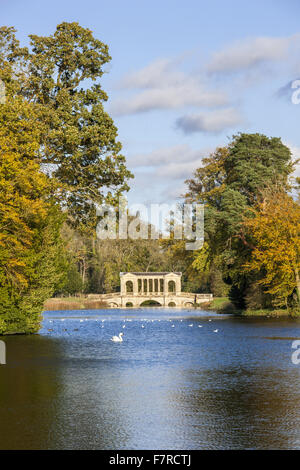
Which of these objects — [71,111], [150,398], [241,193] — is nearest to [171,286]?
[241,193]

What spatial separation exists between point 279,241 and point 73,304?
192 ft

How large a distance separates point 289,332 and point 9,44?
82.7 feet

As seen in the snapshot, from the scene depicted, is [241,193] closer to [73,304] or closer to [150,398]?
[150,398]

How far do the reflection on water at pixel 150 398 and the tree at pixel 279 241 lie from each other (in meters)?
24.0

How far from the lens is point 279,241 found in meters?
53.6

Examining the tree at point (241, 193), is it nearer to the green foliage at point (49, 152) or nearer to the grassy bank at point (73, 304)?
the green foliage at point (49, 152)

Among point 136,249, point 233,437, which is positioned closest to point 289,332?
point 233,437

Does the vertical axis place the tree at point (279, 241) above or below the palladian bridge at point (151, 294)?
above

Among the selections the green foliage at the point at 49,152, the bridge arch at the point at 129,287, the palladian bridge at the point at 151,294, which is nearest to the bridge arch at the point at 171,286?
the palladian bridge at the point at 151,294

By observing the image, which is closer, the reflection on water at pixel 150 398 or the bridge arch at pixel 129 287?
the reflection on water at pixel 150 398

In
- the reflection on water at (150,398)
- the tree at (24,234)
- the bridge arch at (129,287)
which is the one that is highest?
the tree at (24,234)

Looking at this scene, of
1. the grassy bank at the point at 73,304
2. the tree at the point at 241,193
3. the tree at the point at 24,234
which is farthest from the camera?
the grassy bank at the point at 73,304

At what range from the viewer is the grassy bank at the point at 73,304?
102938 millimetres
